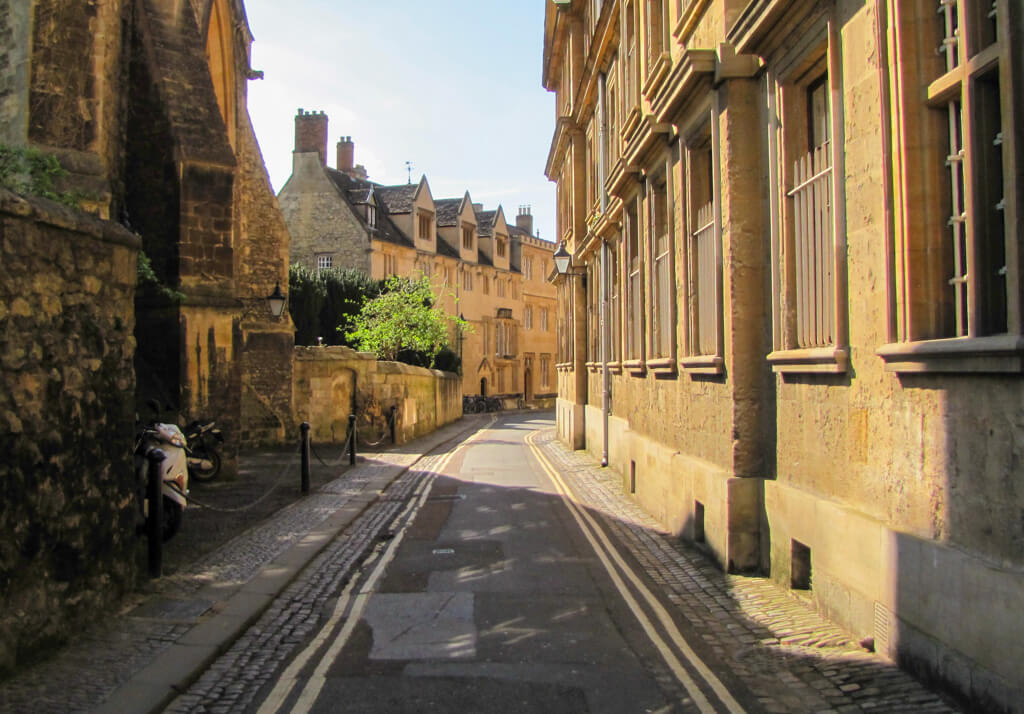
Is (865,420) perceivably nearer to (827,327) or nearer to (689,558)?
(827,327)

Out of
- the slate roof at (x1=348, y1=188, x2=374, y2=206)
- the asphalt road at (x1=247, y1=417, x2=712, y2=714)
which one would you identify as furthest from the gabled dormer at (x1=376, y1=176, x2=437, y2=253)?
the asphalt road at (x1=247, y1=417, x2=712, y2=714)

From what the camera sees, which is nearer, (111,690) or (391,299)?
(111,690)

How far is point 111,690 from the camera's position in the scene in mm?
4664

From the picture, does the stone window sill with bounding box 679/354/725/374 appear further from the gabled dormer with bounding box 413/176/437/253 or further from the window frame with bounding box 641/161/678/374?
the gabled dormer with bounding box 413/176/437/253

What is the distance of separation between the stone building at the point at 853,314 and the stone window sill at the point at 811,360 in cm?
2

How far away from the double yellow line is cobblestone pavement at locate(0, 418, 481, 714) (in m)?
2.67

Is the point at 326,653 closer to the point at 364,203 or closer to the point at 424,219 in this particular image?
the point at 364,203

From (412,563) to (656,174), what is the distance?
6.13m

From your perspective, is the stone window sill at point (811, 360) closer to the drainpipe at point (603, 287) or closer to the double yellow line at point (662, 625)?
the double yellow line at point (662, 625)

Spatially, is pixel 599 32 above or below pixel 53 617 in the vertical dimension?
above

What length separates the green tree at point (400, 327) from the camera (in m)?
33.3

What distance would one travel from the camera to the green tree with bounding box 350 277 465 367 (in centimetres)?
3328

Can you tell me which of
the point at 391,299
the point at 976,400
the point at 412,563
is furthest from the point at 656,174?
the point at 391,299

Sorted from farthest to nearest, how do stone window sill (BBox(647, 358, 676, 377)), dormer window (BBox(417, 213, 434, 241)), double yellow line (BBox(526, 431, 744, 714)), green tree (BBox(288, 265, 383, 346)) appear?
dormer window (BBox(417, 213, 434, 241)), green tree (BBox(288, 265, 383, 346)), stone window sill (BBox(647, 358, 676, 377)), double yellow line (BBox(526, 431, 744, 714))
